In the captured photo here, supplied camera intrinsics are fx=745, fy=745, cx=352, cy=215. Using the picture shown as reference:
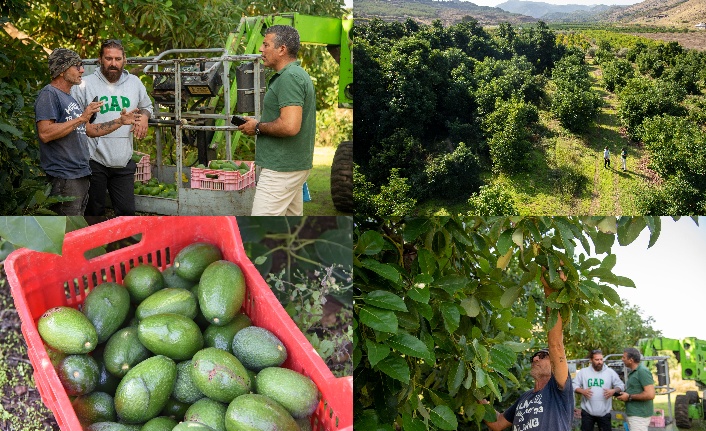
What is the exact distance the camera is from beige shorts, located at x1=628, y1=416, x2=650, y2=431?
381 cm

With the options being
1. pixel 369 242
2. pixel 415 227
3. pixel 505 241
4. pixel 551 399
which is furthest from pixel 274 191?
pixel 551 399

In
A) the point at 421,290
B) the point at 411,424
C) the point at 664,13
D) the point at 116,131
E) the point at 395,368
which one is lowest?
the point at 411,424

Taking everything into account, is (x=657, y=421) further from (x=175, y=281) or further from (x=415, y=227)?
(x=175, y=281)

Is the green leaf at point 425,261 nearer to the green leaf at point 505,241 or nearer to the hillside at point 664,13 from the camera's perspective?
the green leaf at point 505,241

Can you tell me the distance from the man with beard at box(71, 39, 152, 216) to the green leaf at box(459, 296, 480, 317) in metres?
1.24

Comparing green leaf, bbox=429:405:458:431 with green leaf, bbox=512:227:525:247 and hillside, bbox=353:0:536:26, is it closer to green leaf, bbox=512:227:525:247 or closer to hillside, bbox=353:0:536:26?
green leaf, bbox=512:227:525:247

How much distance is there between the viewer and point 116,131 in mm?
2582

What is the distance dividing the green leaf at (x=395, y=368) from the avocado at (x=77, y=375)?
943mm

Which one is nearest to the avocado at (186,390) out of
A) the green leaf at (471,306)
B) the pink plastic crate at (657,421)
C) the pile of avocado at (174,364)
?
the pile of avocado at (174,364)

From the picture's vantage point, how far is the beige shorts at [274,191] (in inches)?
104

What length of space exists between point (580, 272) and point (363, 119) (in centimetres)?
102

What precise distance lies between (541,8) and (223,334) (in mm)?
2075

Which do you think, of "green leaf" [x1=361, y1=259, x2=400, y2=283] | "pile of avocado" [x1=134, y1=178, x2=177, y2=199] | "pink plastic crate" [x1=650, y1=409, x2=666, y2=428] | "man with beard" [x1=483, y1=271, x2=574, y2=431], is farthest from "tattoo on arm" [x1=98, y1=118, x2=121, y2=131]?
"pink plastic crate" [x1=650, y1=409, x2=666, y2=428]

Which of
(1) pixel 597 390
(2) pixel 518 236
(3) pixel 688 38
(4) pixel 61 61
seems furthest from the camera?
(1) pixel 597 390
